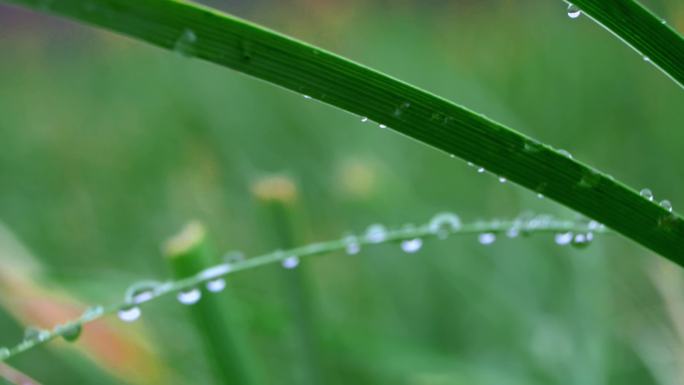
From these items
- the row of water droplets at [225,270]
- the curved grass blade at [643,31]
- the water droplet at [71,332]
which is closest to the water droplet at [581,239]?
the row of water droplets at [225,270]

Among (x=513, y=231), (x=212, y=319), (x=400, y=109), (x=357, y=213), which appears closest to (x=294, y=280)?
(x=212, y=319)

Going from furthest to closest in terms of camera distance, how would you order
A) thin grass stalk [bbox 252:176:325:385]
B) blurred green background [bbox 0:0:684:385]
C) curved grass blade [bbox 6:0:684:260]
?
blurred green background [bbox 0:0:684:385], thin grass stalk [bbox 252:176:325:385], curved grass blade [bbox 6:0:684:260]

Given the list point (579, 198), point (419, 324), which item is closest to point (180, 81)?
point (419, 324)

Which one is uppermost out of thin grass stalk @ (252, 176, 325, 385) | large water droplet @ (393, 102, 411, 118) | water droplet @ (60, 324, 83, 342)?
thin grass stalk @ (252, 176, 325, 385)

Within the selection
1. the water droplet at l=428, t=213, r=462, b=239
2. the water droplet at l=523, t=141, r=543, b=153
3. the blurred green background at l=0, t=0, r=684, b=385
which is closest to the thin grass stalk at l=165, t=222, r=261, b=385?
the blurred green background at l=0, t=0, r=684, b=385

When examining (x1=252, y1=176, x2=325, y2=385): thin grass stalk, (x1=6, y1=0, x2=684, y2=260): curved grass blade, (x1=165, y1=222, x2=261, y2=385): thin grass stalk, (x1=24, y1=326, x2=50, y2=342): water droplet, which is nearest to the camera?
(x1=6, y1=0, x2=684, y2=260): curved grass blade

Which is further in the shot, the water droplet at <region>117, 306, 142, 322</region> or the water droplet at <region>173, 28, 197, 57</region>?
the water droplet at <region>117, 306, 142, 322</region>

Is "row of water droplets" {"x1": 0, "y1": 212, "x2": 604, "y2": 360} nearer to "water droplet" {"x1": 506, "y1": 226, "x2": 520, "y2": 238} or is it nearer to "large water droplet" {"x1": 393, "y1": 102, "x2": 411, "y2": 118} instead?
"water droplet" {"x1": 506, "y1": 226, "x2": 520, "y2": 238}

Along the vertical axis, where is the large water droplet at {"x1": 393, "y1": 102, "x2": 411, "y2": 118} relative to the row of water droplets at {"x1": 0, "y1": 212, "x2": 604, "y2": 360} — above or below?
below

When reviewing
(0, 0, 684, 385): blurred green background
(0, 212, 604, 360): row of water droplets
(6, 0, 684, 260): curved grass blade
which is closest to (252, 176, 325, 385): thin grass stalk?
(0, 0, 684, 385): blurred green background
